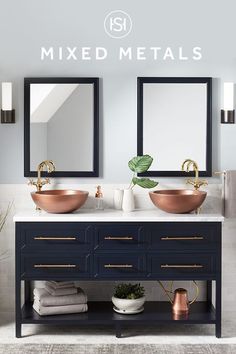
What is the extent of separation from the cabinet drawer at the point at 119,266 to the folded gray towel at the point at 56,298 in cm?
29

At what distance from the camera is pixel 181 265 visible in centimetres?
463

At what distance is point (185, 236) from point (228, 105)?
103 centimetres

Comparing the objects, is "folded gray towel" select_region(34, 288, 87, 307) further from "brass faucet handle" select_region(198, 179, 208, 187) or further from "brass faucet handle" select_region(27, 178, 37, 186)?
"brass faucet handle" select_region(198, 179, 208, 187)

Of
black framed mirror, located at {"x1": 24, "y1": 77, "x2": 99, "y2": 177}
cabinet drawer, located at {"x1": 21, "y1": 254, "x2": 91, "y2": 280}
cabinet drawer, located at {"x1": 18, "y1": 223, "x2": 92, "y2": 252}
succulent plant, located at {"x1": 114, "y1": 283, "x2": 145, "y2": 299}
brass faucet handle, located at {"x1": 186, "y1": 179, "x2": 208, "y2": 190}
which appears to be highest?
black framed mirror, located at {"x1": 24, "y1": 77, "x2": 99, "y2": 177}

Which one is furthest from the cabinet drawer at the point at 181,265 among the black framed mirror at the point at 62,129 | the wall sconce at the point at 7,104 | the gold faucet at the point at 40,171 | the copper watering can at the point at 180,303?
the wall sconce at the point at 7,104

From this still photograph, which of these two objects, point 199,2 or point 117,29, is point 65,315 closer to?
point 117,29

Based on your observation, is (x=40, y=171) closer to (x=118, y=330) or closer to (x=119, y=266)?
(x=119, y=266)

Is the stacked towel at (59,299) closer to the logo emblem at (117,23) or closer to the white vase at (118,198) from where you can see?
the white vase at (118,198)

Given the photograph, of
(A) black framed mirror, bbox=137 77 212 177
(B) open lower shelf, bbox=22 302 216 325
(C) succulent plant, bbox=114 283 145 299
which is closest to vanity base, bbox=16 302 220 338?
(B) open lower shelf, bbox=22 302 216 325

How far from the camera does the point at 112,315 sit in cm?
477

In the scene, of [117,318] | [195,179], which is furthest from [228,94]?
[117,318]

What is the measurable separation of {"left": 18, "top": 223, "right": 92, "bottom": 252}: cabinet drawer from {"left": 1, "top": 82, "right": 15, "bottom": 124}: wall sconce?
0.86 m

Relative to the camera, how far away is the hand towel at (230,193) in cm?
489

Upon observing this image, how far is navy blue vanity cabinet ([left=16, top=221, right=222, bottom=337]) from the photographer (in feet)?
15.1
